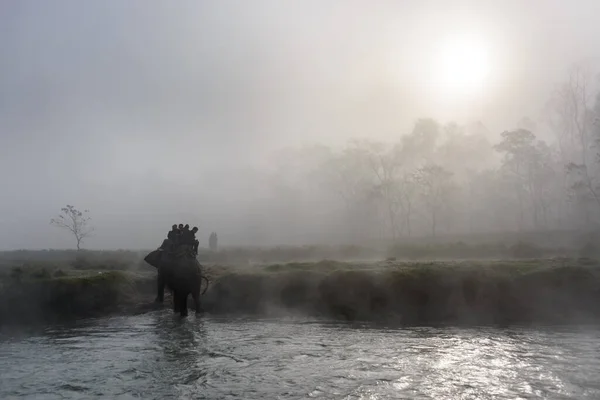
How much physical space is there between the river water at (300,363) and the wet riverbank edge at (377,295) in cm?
266

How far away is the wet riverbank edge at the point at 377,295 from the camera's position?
18828mm

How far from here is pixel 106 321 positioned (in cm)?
1989

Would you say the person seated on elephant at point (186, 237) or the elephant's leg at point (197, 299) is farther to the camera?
the person seated on elephant at point (186, 237)

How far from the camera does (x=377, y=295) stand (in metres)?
20.4

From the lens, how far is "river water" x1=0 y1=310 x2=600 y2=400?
981cm

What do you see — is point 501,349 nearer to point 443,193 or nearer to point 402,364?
point 402,364

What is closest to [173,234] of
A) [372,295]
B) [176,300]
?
[176,300]

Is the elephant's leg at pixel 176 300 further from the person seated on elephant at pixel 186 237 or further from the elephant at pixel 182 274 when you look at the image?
the person seated on elephant at pixel 186 237

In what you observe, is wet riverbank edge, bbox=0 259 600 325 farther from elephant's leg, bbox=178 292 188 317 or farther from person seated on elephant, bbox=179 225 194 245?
person seated on elephant, bbox=179 225 194 245

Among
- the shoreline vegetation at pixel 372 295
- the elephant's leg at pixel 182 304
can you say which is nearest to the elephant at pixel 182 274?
the elephant's leg at pixel 182 304

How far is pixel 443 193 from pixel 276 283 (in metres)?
62.8

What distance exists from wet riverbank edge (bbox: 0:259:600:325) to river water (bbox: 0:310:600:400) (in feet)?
8.72

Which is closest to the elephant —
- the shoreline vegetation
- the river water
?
the river water

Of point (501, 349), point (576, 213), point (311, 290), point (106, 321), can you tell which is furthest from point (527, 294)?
point (576, 213)
